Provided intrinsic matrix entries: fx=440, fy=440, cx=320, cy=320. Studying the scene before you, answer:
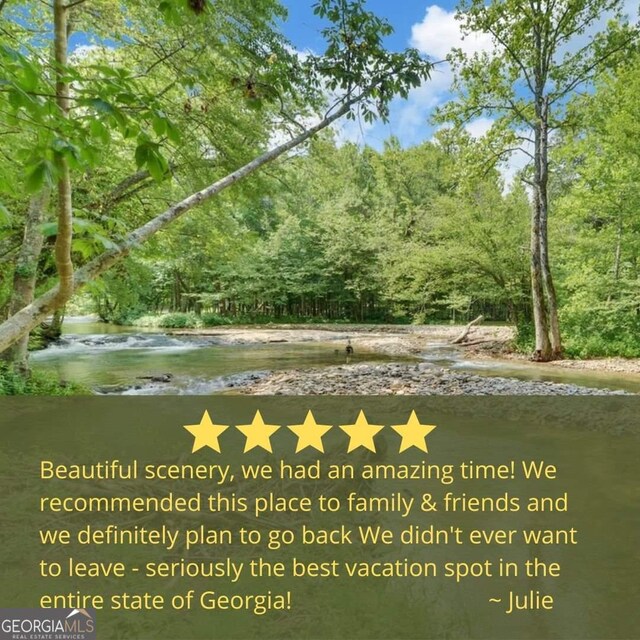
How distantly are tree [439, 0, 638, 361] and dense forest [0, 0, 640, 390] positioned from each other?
4cm

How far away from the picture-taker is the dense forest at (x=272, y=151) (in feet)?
4.88

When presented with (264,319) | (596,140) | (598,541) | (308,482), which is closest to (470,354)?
(596,140)

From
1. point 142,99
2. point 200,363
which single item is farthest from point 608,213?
point 142,99

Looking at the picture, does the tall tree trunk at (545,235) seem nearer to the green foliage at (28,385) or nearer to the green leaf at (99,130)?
the green foliage at (28,385)

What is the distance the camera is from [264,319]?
85.7ft

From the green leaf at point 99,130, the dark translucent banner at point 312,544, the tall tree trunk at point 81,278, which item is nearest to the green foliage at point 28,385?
the dark translucent banner at point 312,544

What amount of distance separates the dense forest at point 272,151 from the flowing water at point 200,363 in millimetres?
1542

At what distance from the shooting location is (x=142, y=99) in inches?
50.8

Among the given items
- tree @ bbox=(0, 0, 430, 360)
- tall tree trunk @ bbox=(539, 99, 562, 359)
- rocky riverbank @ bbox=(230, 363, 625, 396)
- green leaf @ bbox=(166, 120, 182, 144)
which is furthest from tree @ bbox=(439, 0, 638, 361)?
green leaf @ bbox=(166, 120, 182, 144)

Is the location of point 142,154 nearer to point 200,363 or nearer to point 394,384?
point 394,384

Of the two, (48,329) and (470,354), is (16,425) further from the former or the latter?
(48,329)

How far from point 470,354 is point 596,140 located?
603cm

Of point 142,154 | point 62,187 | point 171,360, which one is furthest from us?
point 171,360

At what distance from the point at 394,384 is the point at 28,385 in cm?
546
